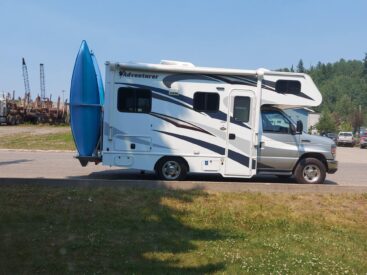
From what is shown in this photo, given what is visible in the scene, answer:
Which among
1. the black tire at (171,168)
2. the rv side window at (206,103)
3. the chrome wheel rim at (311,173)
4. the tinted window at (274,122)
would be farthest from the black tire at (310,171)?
the black tire at (171,168)

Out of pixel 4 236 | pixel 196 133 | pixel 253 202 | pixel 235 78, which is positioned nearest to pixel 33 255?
pixel 4 236

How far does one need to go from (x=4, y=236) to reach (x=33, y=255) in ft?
2.63

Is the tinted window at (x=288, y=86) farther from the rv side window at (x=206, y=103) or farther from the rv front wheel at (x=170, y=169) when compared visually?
the rv front wheel at (x=170, y=169)

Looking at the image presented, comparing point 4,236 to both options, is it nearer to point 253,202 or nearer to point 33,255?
point 33,255

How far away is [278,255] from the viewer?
6656mm

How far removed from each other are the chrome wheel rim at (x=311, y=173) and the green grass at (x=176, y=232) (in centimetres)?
238

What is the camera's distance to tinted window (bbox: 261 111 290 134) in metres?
11.6

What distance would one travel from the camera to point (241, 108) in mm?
11234

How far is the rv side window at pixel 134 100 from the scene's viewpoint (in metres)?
11.1

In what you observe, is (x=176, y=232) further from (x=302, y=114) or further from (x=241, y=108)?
(x=302, y=114)

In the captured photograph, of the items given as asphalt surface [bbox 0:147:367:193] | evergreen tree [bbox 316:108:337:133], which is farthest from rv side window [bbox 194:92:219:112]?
evergreen tree [bbox 316:108:337:133]

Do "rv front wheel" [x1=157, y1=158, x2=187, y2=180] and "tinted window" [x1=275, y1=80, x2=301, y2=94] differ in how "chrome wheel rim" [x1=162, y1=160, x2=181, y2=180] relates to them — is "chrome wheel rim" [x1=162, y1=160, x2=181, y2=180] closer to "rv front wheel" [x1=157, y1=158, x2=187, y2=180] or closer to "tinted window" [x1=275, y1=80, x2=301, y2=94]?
"rv front wheel" [x1=157, y1=158, x2=187, y2=180]

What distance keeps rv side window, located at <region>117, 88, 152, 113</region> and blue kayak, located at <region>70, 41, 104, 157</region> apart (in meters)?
0.57

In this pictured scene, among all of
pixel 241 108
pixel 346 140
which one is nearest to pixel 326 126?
pixel 346 140
